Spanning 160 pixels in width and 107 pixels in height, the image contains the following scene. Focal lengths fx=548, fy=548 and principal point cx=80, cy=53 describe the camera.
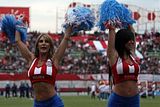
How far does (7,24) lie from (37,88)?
1169 mm

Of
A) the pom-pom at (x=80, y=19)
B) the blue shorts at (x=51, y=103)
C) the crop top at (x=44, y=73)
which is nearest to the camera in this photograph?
the blue shorts at (x=51, y=103)

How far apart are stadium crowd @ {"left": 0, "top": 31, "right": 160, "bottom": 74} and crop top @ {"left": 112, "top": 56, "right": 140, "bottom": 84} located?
31.1 m

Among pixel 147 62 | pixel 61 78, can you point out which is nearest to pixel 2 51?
pixel 61 78

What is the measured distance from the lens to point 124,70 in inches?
264

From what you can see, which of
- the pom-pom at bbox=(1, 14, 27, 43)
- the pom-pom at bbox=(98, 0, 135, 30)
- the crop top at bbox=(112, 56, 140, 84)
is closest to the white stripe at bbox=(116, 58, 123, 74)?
the crop top at bbox=(112, 56, 140, 84)

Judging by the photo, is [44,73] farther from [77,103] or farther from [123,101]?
[77,103]

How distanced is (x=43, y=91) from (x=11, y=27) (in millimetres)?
1183

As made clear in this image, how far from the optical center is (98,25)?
7.06 meters

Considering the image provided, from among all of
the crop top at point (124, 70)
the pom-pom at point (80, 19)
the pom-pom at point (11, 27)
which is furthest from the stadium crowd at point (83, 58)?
the crop top at point (124, 70)

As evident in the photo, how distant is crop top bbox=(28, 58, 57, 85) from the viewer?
270 inches

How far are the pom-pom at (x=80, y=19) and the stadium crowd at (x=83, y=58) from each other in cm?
3065

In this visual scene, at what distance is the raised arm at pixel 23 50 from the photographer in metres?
7.14

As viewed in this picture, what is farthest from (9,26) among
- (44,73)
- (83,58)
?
(83,58)

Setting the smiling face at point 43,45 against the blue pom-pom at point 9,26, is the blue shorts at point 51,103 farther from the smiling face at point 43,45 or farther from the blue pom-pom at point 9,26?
the blue pom-pom at point 9,26
